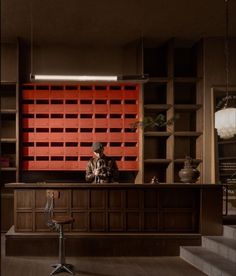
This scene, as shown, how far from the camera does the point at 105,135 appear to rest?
6.71 m

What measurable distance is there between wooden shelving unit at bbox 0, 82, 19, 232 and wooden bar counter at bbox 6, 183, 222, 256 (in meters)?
1.50

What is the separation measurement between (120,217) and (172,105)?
2.49 metres

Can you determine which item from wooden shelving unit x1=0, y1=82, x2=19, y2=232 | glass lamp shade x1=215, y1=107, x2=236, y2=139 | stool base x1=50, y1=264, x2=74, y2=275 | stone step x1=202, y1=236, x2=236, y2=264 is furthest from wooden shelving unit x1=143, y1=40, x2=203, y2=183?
stool base x1=50, y1=264, x2=74, y2=275

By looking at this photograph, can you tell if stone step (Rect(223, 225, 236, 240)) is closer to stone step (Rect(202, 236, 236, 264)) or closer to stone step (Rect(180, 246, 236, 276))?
stone step (Rect(202, 236, 236, 264))

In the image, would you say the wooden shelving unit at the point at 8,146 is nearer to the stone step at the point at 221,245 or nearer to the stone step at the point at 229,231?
the stone step at the point at 221,245

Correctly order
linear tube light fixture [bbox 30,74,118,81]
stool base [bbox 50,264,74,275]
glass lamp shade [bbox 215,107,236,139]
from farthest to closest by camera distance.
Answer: linear tube light fixture [bbox 30,74,118,81]
glass lamp shade [bbox 215,107,236,139]
stool base [bbox 50,264,74,275]

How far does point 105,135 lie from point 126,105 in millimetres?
659

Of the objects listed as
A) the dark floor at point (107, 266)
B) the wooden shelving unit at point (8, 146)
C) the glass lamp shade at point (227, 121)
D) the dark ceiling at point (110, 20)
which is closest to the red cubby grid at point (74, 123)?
the wooden shelving unit at point (8, 146)

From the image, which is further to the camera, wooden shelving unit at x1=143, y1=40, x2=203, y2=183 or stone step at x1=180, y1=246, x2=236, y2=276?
wooden shelving unit at x1=143, y1=40, x2=203, y2=183

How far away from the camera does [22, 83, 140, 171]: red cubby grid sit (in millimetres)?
6648

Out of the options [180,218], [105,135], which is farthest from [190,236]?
[105,135]

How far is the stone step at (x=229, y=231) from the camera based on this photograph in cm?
488

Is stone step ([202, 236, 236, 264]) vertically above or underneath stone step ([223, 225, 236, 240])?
underneath

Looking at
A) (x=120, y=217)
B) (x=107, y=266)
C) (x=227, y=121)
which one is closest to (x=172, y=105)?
(x=227, y=121)
